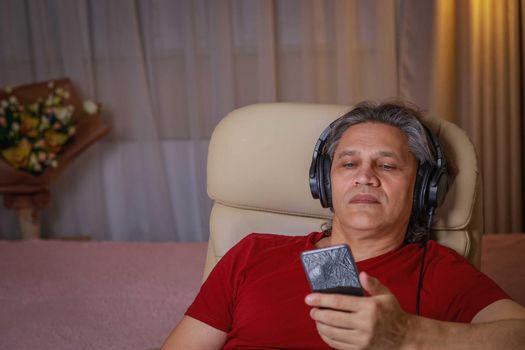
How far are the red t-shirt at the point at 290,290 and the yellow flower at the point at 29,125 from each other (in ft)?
5.25

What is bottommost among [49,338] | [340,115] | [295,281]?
[49,338]

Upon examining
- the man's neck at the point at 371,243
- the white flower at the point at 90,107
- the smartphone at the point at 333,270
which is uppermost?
the white flower at the point at 90,107

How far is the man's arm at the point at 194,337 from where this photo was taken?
1.35 m

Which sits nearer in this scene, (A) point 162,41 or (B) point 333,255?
(B) point 333,255

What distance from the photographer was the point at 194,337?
4.44ft

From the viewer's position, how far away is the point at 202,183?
125 inches

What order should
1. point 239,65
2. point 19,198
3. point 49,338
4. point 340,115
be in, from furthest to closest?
point 239,65 < point 19,198 < point 49,338 < point 340,115

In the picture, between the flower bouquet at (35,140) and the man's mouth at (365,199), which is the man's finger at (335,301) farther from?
the flower bouquet at (35,140)

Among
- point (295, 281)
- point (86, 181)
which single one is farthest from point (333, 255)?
point (86, 181)

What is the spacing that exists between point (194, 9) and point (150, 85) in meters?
0.40

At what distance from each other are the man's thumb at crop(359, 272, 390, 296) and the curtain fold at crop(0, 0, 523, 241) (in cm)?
205

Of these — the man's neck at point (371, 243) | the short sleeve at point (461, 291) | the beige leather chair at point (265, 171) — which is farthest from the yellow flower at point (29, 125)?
the short sleeve at point (461, 291)

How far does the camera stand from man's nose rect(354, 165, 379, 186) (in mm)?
1341

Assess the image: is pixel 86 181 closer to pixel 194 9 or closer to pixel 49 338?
pixel 194 9
